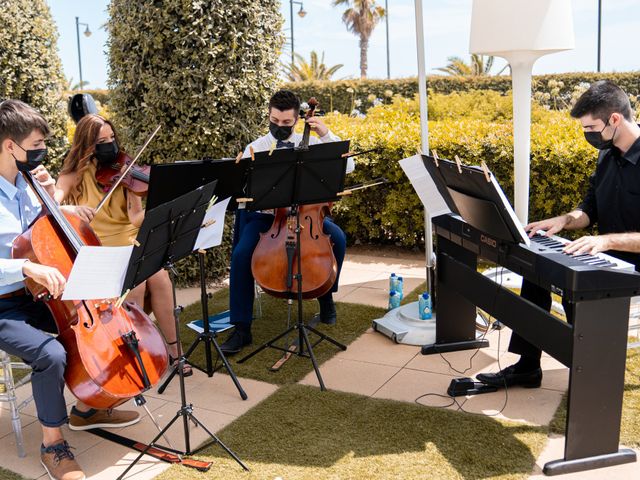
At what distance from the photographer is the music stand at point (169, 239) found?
270 cm

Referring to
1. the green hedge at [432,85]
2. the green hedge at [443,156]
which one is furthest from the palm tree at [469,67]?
the green hedge at [443,156]

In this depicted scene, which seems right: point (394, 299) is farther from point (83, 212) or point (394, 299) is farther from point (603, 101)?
point (83, 212)

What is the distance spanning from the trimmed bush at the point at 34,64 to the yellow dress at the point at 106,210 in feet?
10.3

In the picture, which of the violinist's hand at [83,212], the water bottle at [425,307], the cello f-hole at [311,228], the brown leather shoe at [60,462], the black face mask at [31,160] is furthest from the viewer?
the water bottle at [425,307]

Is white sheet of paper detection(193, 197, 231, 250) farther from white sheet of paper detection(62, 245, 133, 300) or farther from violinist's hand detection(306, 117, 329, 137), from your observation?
violinist's hand detection(306, 117, 329, 137)

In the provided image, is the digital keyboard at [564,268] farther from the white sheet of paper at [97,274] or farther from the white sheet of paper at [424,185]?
the white sheet of paper at [97,274]

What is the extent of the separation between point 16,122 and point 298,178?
1.51 metres

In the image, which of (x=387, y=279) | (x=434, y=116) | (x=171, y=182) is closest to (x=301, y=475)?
(x=171, y=182)

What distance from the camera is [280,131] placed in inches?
178

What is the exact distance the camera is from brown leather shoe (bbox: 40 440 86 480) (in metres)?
3.08

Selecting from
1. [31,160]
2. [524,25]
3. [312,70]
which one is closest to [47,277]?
[31,160]

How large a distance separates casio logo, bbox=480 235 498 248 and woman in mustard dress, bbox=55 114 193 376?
79.9 inches

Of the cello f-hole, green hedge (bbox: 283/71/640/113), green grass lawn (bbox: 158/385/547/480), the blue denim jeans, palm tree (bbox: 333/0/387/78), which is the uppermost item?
palm tree (bbox: 333/0/387/78)

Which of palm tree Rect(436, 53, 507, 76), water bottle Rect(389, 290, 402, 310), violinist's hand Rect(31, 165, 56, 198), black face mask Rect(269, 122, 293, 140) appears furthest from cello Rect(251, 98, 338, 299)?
palm tree Rect(436, 53, 507, 76)
